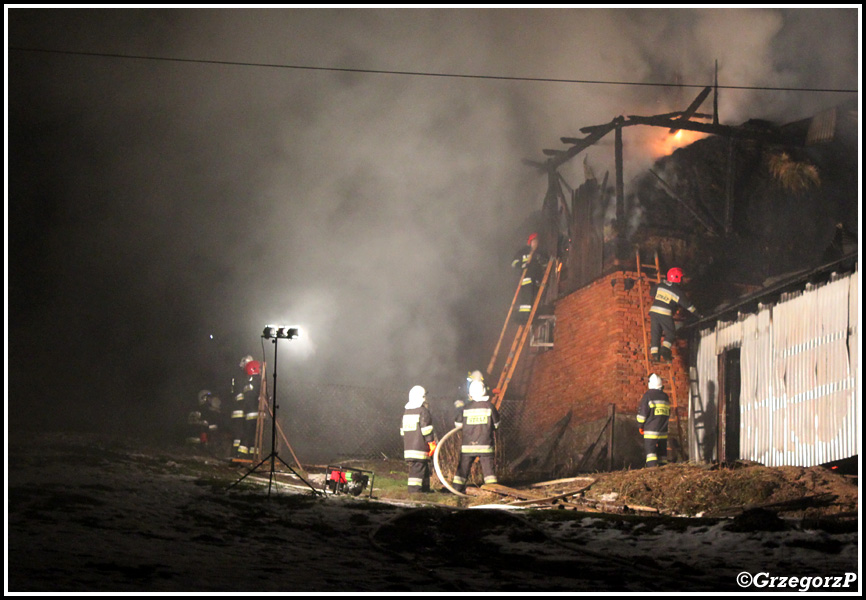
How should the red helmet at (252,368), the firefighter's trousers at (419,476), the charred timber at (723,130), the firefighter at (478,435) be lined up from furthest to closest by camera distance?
1. the charred timber at (723,130)
2. the red helmet at (252,368)
3. the firefighter's trousers at (419,476)
4. the firefighter at (478,435)

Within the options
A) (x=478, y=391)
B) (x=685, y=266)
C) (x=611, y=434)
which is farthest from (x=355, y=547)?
(x=685, y=266)

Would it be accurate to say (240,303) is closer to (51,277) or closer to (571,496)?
(51,277)

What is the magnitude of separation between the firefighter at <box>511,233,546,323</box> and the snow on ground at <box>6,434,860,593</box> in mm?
7775

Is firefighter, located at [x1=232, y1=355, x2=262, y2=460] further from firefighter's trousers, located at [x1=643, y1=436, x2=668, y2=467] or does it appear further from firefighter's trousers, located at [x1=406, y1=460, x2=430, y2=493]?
firefighter's trousers, located at [x1=643, y1=436, x2=668, y2=467]

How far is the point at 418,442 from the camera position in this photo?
12.2 m

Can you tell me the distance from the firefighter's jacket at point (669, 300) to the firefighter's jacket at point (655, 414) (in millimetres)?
2069

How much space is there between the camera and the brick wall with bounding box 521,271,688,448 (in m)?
14.4

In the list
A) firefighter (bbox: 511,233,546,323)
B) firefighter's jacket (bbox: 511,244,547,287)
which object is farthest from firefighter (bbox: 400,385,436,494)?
firefighter's jacket (bbox: 511,244,547,287)

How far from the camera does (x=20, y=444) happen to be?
1395 centimetres

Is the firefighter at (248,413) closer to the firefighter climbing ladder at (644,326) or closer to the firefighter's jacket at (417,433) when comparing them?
the firefighter's jacket at (417,433)

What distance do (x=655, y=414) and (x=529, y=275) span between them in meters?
5.41

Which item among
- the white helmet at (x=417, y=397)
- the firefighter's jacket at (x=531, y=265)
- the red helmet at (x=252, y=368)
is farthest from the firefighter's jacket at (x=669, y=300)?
the red helmet at (x=252, y=368)

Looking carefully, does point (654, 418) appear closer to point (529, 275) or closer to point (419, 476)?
point (419, 476)

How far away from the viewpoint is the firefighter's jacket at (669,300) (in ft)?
45.7
